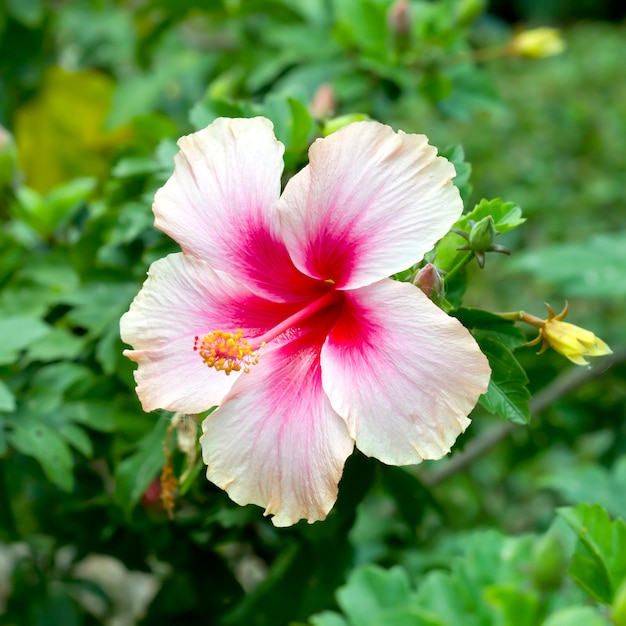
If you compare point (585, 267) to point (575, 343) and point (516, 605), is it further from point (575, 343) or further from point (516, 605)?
point (516, 605)

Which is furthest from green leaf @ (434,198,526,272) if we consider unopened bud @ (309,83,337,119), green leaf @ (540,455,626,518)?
green leaf @ (540,455,626,518)

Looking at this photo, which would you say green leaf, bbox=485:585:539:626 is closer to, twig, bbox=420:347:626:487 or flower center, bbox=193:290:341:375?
flower center, bbox=193:290:341:375

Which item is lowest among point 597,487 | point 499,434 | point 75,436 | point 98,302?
point 499,434

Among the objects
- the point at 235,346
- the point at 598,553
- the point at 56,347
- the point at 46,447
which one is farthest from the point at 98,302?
the point at 598,553

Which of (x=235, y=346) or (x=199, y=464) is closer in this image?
(x=235, y=346)

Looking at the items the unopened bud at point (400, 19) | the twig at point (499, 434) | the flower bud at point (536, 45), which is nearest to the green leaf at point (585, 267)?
the twig at point (499, 434)

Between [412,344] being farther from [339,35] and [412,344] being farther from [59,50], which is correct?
[59,50]

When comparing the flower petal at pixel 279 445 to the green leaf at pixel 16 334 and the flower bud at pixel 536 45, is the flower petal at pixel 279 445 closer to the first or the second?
the green leaf at pixel 16 334

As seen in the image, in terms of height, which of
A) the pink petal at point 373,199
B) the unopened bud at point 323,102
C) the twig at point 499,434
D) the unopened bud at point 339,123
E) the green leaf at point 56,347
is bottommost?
the twig at point 499,434
